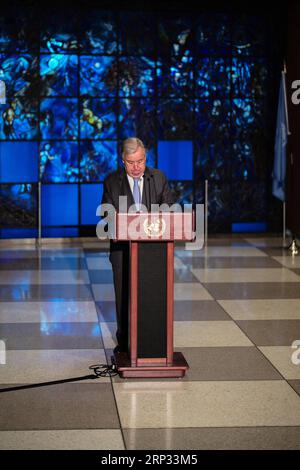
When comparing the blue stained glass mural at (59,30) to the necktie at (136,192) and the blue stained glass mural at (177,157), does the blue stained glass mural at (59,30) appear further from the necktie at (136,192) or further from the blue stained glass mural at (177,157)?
the necktie at (136,192)

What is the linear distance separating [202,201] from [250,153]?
974 mm

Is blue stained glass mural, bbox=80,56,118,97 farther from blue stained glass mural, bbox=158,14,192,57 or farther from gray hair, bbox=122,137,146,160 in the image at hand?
gray hair, bbox=122,137,146,160

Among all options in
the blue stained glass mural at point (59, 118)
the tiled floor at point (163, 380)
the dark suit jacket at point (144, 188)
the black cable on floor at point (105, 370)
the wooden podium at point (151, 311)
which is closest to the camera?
the tiled floor at point (163, 380)

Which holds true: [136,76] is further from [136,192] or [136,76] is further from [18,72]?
[136,192]

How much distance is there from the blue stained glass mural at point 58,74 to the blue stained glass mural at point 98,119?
29 centimetres

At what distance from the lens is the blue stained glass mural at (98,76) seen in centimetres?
1245

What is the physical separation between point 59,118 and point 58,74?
0.60 meters

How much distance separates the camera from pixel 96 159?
12648 mm

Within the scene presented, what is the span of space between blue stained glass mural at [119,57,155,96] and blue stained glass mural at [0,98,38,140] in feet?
4.18

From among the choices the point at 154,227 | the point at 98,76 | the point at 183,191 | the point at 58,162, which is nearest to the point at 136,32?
the point at 98,76

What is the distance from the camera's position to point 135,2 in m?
12.4

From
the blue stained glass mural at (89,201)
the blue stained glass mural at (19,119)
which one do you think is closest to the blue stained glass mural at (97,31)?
the blue stained glass mural at (19,119)

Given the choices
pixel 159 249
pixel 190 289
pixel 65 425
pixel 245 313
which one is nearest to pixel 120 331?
pixel 159 249

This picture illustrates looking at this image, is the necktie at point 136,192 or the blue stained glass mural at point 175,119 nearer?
the necktie at point 136,192
